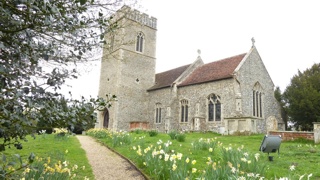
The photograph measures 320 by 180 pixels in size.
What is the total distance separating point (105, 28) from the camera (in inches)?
170

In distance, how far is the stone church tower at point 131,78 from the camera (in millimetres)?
23703

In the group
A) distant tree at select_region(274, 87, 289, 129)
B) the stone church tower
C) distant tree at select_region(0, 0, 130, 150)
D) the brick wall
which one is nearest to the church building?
the stone church tower

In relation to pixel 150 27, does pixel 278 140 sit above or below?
below

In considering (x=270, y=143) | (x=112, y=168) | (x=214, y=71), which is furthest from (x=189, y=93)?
(x=112, y=168)

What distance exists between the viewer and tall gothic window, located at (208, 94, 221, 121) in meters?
18.5

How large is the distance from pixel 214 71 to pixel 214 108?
343 centimetres

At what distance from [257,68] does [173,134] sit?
12.4m

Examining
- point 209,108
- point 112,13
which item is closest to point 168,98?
point 209,108

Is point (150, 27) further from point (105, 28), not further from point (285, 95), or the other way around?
point (105, 28)

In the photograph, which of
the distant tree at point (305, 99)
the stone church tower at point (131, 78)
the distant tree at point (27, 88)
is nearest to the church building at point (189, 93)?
the stone church tower at point (131, 78)

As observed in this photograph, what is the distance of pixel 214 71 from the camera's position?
2044 cm

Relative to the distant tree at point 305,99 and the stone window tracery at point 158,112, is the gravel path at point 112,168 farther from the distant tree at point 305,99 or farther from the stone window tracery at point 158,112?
the distant tree at point 305,99

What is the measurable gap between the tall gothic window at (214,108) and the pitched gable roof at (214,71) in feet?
4.76

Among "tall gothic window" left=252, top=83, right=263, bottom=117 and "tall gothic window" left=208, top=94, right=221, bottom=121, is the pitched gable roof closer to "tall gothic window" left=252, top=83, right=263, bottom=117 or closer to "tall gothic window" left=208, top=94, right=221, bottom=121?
"tall gothic window" left=208, top=94, right=221, bottom=121
